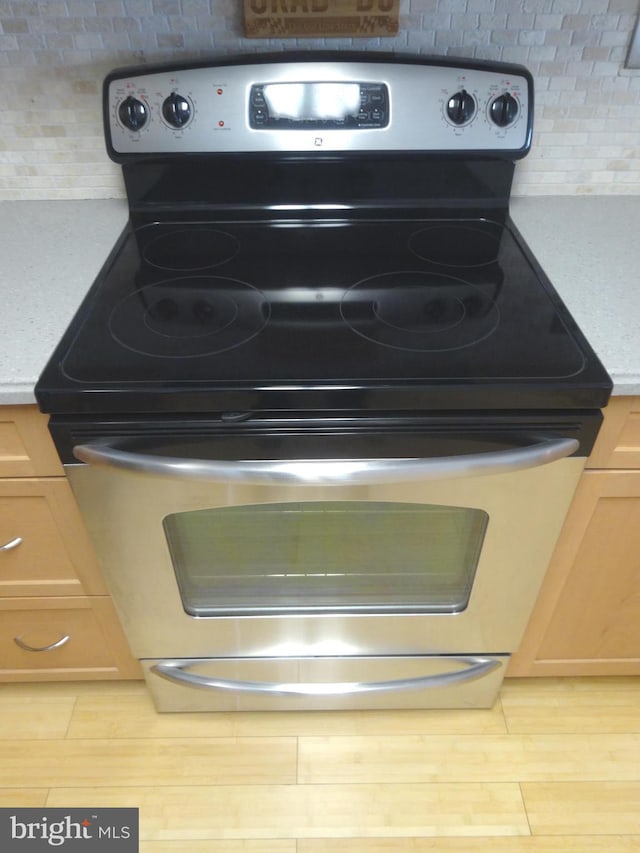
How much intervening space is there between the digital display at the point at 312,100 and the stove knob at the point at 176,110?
13 cm

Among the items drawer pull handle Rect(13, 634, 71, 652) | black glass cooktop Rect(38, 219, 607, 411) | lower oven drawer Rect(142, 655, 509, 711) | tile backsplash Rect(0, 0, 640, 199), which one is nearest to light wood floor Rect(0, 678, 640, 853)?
lower oven drawer Rect(142, 655, 509, 711)

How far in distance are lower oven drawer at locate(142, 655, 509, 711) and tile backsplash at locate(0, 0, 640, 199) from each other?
937mm

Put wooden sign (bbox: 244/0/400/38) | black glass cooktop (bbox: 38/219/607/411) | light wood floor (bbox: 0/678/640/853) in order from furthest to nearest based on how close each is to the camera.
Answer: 1. light wood floor (bbox: 0/678/640/853)
2. wooden sign (bbox: 244/0/400/38)
3. black glass cooktop (bbox: 38/219/607/411)

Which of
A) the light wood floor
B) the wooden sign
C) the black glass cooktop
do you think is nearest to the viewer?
the black glass cooktop

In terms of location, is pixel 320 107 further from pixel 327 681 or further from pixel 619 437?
pixel 327 681

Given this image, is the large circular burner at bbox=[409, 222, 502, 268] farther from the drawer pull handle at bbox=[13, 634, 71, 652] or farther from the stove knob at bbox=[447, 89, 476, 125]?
the drawer pull handle at bbox=[13, 634, 71, 652]

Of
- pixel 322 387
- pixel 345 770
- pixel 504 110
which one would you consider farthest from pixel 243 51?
pixel 345 770

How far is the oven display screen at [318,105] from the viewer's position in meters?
1.01

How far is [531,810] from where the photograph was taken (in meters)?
1.14

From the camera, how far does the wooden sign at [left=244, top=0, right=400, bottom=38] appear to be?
99 cm

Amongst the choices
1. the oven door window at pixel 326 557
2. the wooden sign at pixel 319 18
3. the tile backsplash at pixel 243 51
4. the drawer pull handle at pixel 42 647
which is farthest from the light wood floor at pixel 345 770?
the wooden sign at pixel 319 18

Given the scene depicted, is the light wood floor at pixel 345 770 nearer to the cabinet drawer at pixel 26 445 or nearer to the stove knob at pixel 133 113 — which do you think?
the cabinet drawer at pixel 26 445

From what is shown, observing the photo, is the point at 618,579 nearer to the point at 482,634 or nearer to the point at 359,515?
the point at 482,634

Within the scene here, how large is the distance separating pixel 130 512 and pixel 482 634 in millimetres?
629
